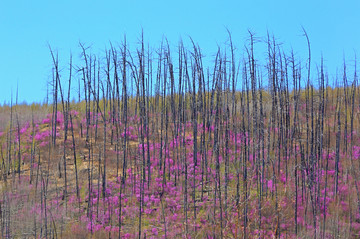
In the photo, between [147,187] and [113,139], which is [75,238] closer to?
[147,187]

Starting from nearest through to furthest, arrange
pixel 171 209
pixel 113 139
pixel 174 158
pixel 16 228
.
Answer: pixel 16 228 → pixel 171 209 → pixel 174 158 → pixel 113 139

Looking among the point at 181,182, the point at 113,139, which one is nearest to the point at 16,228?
the point at 181,182

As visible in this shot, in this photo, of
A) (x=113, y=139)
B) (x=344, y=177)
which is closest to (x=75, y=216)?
(x=113, y=139)

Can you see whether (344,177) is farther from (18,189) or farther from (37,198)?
(18,189)

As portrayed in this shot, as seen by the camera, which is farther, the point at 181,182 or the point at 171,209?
the point at 181,182

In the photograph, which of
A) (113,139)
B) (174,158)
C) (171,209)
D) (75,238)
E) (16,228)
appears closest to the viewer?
(75,238)

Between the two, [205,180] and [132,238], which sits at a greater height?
[205,180]

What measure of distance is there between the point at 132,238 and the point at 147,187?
2970 millimetres

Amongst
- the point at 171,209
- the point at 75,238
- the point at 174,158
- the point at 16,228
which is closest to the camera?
the point at 75,238

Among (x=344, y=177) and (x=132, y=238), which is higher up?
(x=344, y=177)

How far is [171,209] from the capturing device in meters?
11.2

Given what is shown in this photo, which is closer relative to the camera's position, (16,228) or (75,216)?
(16,228)

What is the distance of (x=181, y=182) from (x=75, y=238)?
4.24 metres

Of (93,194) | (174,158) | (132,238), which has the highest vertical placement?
(174,158)
